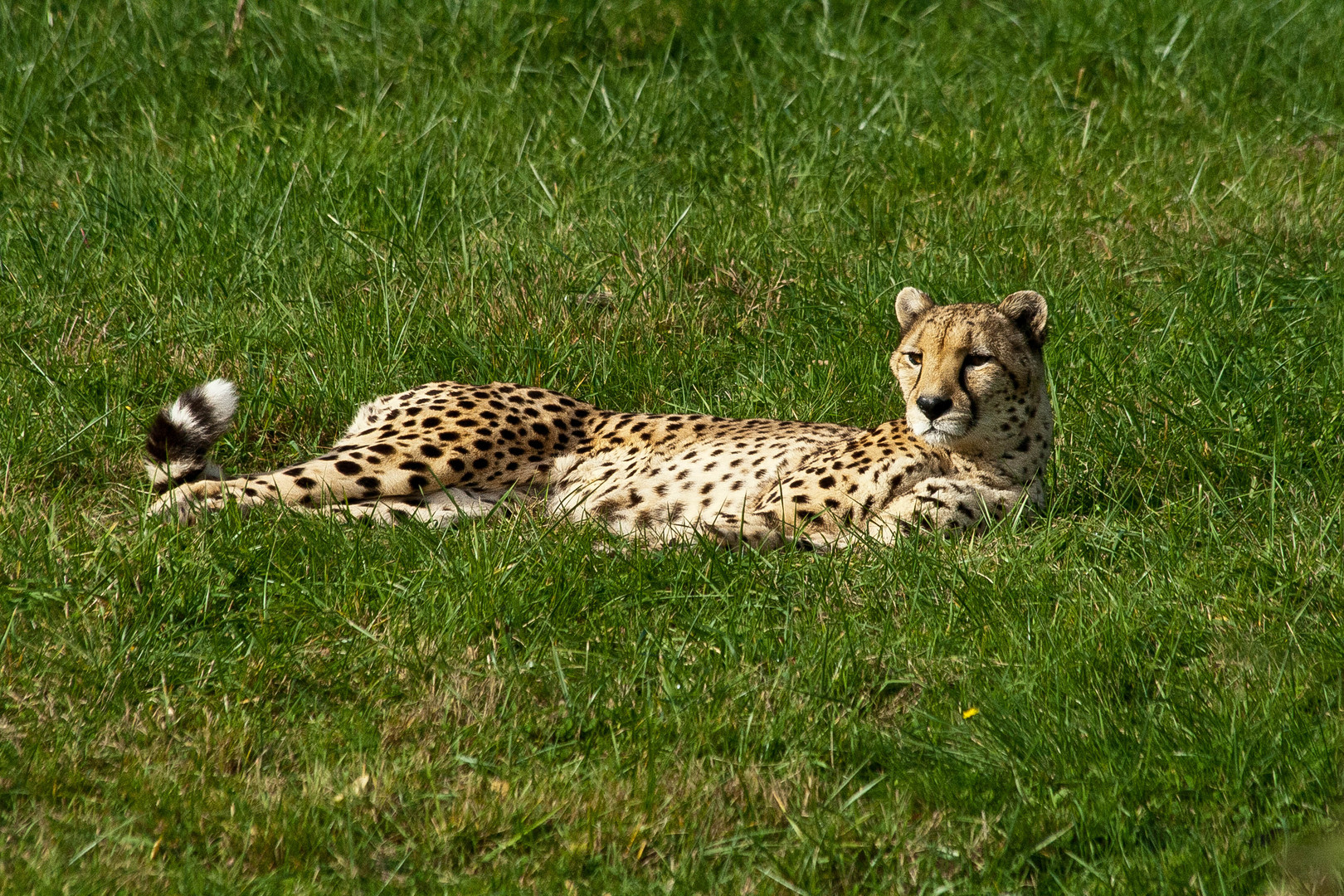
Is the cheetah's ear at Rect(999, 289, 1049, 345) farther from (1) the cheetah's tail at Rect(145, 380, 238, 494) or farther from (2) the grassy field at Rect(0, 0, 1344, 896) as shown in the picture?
(1) the cheetah's tail at Rect(145, 380, 238, 494)

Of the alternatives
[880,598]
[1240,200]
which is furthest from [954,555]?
[1240,200]

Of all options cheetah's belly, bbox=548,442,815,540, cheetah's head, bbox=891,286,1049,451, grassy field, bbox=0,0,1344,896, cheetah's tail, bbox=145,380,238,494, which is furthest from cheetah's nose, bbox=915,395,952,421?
cheetah's tail, bbox=145,380,238,494

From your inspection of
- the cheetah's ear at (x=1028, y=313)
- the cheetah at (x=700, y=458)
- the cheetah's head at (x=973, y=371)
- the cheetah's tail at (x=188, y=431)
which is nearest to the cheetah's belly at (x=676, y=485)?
the cheetah at (x=700, y=458)

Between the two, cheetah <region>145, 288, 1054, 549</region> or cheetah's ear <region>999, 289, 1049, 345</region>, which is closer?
cheetah <region>145, 288, 1054, 549</region>

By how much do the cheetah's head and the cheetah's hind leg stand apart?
123 centimetres

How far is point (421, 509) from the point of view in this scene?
4.38 meters

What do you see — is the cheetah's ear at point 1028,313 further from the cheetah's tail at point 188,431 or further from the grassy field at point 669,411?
the cheetah's tail at point 188,431

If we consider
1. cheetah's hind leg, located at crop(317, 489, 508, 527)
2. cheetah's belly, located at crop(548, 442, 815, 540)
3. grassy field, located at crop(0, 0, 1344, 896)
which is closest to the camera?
grassy field, located at crop(0, 0, 1344, 896)

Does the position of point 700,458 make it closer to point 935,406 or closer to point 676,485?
point 676,485

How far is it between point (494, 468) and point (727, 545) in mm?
994

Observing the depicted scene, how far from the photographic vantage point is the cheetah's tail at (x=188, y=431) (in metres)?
4.04

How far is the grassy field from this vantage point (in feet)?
8.91

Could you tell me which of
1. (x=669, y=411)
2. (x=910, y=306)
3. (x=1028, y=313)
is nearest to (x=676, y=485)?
(x=669, y=411)

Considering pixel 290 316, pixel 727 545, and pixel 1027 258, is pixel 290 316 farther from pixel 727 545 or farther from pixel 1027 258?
pixel 1027 258
